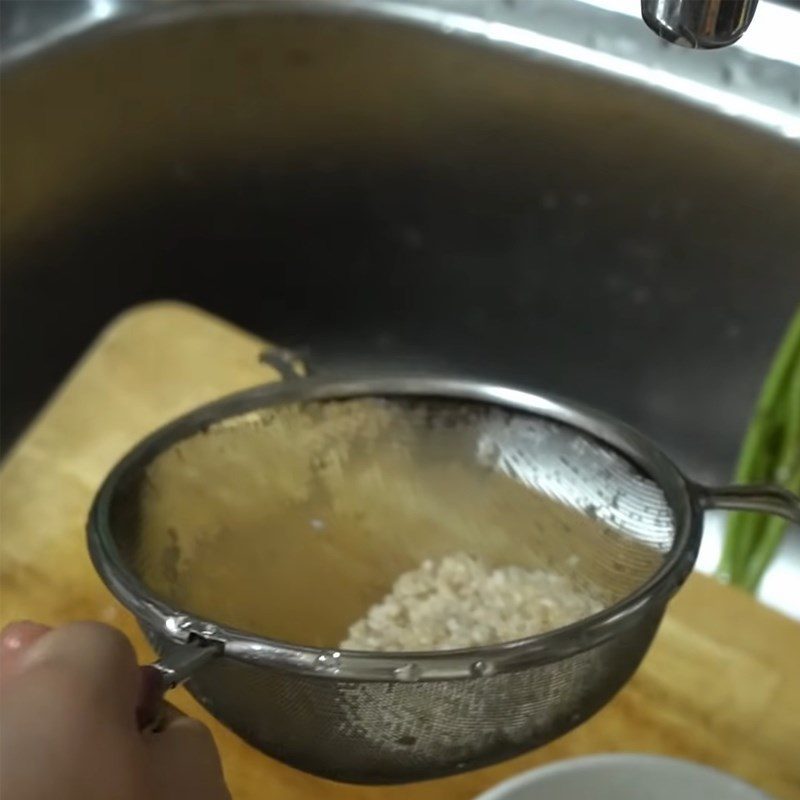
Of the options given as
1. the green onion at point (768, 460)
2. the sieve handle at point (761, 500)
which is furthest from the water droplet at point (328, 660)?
the green onion at point (768, 460)

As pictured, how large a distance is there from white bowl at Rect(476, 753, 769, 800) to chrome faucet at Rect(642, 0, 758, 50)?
0.67 ft

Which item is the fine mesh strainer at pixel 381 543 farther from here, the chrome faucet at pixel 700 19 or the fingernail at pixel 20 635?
the chrome faucet at pixel 700 19

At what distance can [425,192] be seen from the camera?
27.0 inches

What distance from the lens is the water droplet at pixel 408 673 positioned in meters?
0.37

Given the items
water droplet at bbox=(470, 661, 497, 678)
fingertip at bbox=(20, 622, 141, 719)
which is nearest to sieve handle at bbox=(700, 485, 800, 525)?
water droplet at bbox=(470, 661, 497, 678)

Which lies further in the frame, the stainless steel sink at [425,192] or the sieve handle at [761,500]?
the stainless steel sink at [425,192]

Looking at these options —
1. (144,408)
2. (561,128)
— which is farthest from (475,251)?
(144,408)

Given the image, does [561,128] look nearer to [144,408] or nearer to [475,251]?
[475,251]

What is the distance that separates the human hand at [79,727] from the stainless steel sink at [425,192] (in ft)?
1.18

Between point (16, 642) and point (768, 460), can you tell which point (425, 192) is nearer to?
point (768, 460)

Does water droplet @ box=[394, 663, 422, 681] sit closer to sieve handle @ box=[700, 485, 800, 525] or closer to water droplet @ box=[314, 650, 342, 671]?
water droplet @ box=[314, 650, 342, 671]

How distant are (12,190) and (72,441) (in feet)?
0.51

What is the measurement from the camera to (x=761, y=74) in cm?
59

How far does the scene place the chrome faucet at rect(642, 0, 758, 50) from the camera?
294 mm
